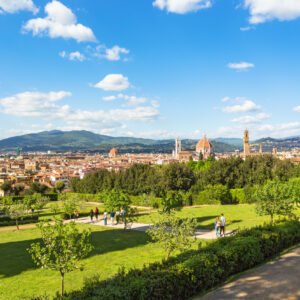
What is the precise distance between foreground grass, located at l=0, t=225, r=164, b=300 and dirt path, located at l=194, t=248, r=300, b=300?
5684mm

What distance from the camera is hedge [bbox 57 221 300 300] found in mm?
9117

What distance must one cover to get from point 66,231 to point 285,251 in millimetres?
9653

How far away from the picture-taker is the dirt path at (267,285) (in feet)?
33.9

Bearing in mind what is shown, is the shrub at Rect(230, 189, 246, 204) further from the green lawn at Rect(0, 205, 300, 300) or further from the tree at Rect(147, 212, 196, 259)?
the tree at Rect(147, 212, 196, 259)

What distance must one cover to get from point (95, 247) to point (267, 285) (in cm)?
1360

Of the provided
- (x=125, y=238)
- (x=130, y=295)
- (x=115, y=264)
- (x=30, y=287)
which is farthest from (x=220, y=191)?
(x=130, y=295)

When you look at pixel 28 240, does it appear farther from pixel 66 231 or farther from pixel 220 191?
pixel 220 191

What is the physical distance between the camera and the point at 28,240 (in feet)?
87.4

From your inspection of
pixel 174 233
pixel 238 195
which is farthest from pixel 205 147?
pixel 174 233

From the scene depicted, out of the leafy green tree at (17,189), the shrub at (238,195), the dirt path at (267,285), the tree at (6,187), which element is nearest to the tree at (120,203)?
the dirt path at (267,285)

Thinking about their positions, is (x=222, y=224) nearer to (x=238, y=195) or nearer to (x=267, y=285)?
(x=267, y=285)

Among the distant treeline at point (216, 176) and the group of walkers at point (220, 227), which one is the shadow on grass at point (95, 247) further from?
the distant treeline at point (216, 176)

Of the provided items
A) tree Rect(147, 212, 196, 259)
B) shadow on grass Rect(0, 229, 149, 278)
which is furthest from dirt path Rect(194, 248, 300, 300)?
shadow on grass Rect(0, 229, 149, 278)

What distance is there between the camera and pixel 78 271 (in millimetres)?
17297
